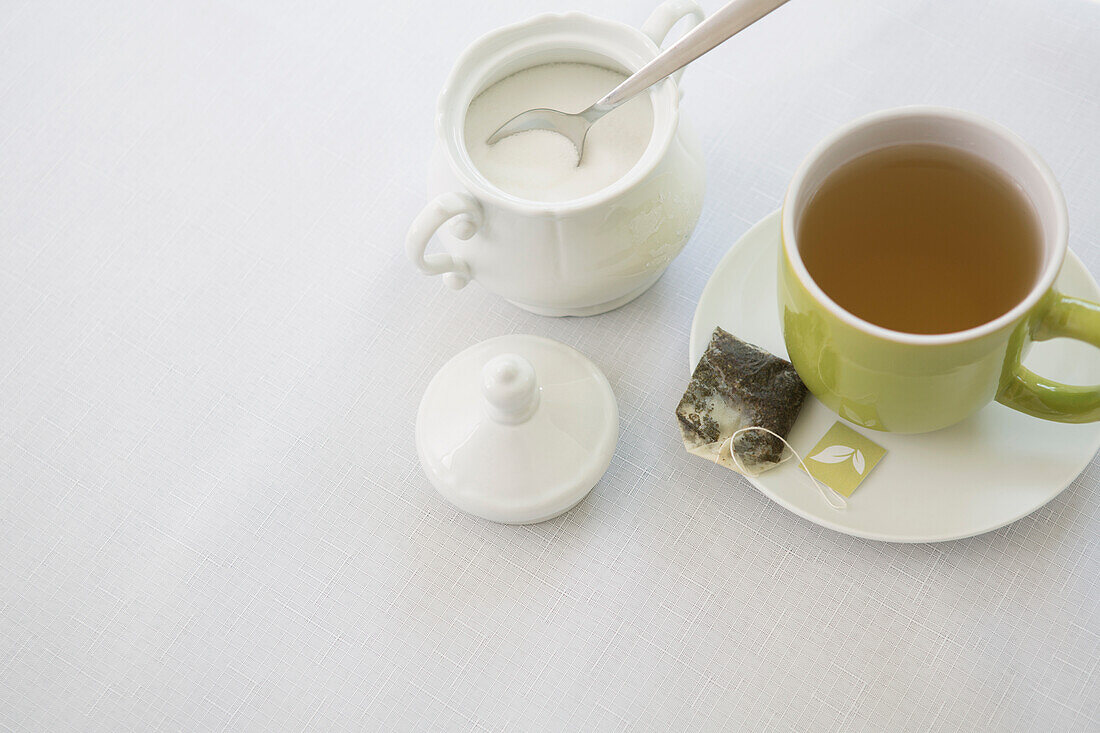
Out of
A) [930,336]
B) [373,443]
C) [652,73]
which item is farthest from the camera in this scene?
[373,443]

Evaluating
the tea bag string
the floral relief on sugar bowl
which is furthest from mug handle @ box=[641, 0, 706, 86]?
the tea bag string

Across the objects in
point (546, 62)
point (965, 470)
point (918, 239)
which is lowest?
point (965, 470)

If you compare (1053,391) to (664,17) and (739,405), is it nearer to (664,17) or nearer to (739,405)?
(739,405)

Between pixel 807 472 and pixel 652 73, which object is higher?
pixel 652 73

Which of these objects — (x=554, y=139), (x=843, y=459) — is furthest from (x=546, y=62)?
(x=843, y=459)

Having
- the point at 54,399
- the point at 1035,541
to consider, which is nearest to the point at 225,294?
the point at 54,399
